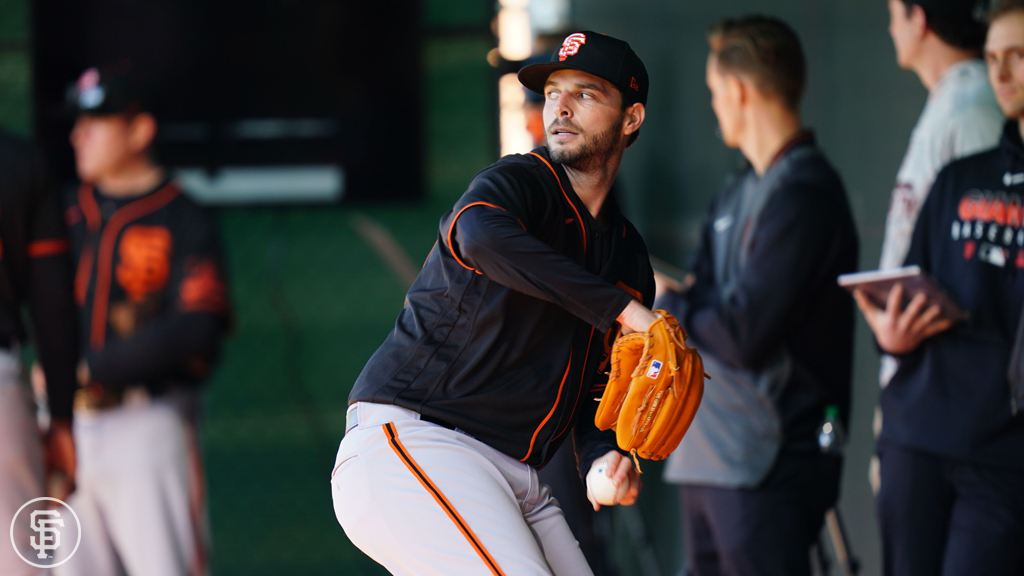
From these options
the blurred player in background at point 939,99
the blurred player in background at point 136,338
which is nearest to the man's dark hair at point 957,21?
the blurred player in background at point 939,99

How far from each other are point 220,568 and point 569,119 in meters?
3.48

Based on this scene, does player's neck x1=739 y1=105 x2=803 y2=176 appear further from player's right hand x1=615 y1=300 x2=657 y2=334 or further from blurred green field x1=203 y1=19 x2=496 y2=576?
blurred green field x1=203 y1=19 x2=496 y2=576

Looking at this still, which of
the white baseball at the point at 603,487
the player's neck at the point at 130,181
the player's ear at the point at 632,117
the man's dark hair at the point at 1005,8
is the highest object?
the man's dark hair at the point at 1005,8

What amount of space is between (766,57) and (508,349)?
1267 millimetres

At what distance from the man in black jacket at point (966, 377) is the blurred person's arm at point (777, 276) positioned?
16 cm

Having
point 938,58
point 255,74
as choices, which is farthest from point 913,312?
point 255,74

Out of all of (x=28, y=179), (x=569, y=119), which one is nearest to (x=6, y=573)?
(x=28, y=179)

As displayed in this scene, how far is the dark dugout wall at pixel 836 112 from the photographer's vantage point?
2.90m

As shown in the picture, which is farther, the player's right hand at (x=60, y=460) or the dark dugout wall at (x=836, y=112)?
the dark dugout wall at (x=836, y=112)

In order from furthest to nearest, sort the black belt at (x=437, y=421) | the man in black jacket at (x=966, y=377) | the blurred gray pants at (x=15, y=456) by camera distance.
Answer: the blurred gray pants at (x=15, y=456)
the man in black jacket at (x=966, y=377)
the black belt at (x=437, y=421)

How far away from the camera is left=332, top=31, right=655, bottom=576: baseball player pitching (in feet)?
4.15

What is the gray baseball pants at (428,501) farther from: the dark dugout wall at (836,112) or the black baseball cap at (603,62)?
the dark dugout wall at (836,112)

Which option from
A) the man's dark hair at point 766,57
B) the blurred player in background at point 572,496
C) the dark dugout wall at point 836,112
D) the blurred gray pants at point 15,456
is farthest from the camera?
the dark dugout wall at point 836,112

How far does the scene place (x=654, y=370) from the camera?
4.11 feet
